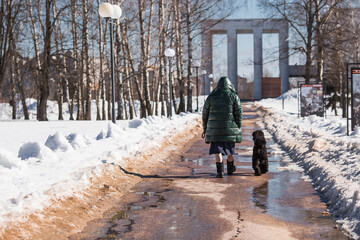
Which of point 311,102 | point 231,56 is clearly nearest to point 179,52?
point 311,102

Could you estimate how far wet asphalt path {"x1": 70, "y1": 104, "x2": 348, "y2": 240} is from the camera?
528cm

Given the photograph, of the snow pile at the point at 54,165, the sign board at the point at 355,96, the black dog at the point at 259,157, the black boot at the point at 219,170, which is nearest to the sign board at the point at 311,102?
the sign board at the point at 355,96

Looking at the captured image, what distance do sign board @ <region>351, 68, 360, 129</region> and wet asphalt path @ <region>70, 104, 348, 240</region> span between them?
4.72m

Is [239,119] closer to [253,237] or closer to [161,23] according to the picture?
[253,237]

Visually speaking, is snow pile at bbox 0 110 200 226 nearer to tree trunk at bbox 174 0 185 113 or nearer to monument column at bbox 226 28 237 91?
tree trunk at bbox 174 0 185 113

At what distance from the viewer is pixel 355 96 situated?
13.6 m

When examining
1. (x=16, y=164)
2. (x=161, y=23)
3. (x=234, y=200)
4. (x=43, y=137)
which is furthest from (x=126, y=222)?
(x=161, y=23)

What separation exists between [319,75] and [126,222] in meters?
24.6

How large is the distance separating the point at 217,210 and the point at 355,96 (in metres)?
8.45

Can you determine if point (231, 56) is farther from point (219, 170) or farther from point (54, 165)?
point (54, 165)

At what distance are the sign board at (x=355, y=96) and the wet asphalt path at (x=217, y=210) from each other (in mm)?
4718

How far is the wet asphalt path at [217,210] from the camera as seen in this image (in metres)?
5.28

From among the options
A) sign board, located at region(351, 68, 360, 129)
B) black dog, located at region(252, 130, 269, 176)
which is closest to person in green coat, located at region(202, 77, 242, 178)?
black dog, located at region(252, 130, 269, 176)

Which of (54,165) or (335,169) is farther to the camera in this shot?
(335,169)
